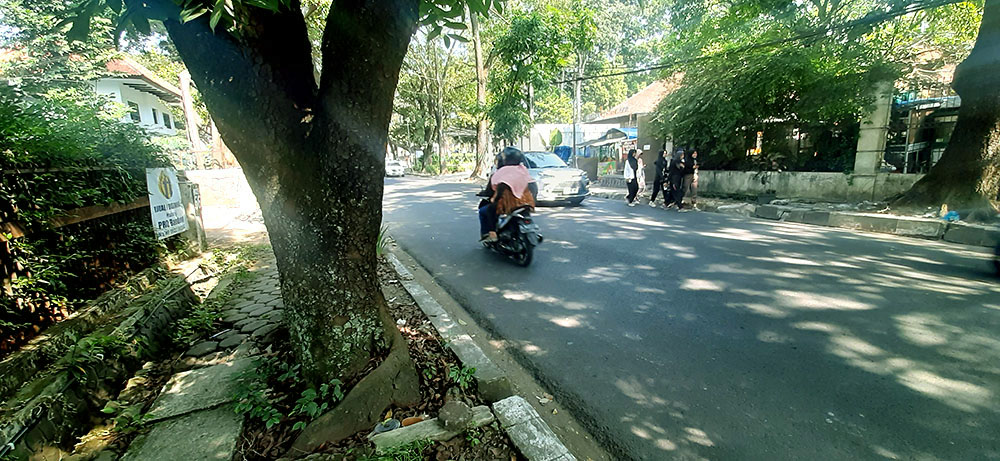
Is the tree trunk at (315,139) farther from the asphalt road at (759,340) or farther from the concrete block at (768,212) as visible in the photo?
the concrete block at (768,212)

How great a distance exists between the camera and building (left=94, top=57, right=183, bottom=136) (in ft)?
52.5

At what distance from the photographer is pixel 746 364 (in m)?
3.05

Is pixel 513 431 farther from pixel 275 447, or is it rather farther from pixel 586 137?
pixel 586 137

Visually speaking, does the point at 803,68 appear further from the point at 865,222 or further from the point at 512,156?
the point at 512,156

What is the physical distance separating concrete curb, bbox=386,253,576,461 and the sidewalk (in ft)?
23.1

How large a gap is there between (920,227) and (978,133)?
6.86ft

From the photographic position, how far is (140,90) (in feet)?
64.1

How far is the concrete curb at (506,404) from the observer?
219 centimetres

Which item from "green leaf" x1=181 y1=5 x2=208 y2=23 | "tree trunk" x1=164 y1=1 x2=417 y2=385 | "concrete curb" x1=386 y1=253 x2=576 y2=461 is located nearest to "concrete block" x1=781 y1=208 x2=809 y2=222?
"concrete curb" x1=386 y1=253 x2=576 y2=461

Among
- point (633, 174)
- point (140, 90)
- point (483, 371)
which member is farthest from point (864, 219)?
point (140, 90)

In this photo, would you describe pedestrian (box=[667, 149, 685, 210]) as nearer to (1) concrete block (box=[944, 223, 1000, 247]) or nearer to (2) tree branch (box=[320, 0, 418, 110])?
(1) concrete block (box=[944, 223, 1000, 247])

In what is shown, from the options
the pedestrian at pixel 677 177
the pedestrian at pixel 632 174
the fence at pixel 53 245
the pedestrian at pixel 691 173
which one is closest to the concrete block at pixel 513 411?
the fence at pixel 53 245

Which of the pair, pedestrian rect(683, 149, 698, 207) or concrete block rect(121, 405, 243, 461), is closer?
concrete block rect(121, 405, 243, 461)

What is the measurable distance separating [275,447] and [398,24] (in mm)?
2366
